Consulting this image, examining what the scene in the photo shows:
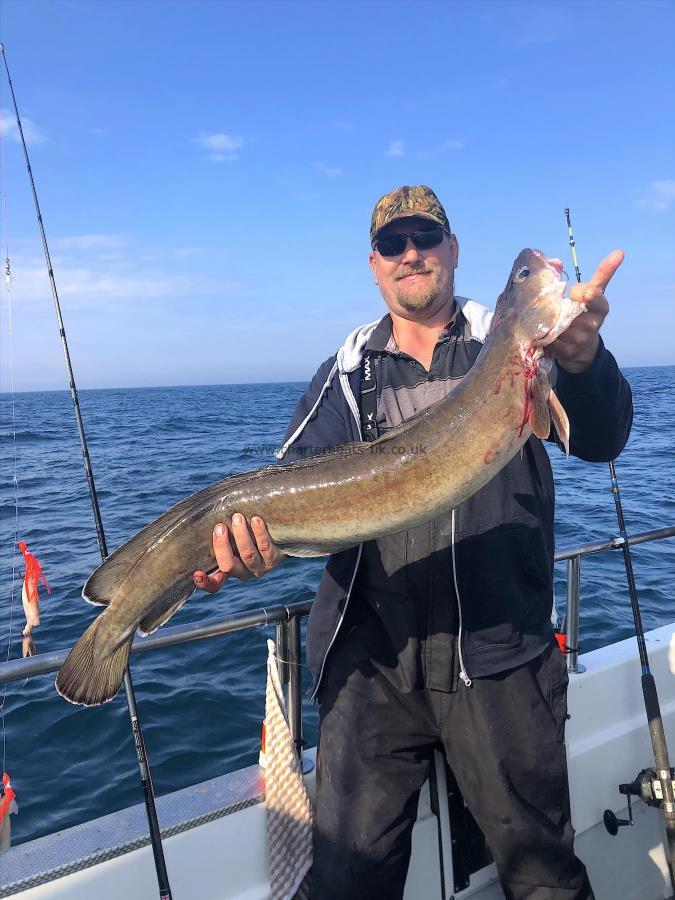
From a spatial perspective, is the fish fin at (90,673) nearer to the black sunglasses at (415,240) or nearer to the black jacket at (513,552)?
the black jacket at (513,552)

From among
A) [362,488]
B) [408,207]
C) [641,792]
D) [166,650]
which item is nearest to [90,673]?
[362,488]

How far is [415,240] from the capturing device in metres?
3.20

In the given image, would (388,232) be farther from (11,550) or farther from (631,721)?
(11,550)

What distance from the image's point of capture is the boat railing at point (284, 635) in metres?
2.45

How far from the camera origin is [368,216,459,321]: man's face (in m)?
3.15

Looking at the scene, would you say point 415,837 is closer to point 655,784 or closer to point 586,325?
point 655,784

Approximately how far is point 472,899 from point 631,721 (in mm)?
1419

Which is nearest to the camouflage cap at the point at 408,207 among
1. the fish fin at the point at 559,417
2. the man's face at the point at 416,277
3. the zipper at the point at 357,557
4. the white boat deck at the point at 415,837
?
the man's face at the point at 416,277

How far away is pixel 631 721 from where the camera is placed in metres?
3.79

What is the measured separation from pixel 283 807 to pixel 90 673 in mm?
1152

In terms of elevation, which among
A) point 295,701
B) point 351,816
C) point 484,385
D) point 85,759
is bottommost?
A: point 85,759

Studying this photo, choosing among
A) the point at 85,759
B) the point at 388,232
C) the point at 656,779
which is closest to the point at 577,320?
the point at 388,232

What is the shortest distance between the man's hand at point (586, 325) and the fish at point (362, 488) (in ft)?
0.20

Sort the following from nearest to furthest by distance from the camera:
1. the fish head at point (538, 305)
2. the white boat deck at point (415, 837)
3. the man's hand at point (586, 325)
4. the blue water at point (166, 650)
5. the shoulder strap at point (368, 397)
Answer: the man's hand at point (586, 325), the fish head at point (538, 305), the white boat deck at point (415, 837), the shoulder strap at point (368, 397), the blue water at point (166, 650)
